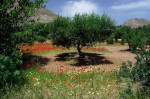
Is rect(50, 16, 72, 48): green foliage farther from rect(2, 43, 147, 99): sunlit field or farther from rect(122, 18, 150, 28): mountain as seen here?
rect(122, 18, 150, 28): mountain

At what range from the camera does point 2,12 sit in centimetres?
434

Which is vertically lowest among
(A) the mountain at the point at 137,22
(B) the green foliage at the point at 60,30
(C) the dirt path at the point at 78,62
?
(C) the dirt path at the point at 78,62

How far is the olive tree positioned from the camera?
9992 mm

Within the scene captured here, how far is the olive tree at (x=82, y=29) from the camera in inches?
393

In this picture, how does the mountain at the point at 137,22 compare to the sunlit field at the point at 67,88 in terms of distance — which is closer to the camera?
the sunlit field at the point at 67,88

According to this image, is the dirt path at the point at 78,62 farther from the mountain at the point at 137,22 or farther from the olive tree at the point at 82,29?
the mountain at the point at 137,22

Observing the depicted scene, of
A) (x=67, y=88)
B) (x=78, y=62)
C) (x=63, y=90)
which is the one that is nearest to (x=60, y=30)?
(x=78, y=62)

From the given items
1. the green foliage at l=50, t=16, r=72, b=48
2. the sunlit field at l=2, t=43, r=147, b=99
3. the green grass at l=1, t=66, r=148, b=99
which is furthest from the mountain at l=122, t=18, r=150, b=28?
the green grass at l=1, t=66, r=148, b=99

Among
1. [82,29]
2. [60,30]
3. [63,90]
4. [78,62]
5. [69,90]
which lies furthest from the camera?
[60,30]

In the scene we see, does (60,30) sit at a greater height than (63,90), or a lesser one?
greater

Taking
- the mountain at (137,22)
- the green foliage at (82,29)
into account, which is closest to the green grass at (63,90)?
the green foliage at (82,29)

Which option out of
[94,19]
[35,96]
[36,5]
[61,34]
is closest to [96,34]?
[94,19]

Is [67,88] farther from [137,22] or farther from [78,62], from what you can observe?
[137,22]

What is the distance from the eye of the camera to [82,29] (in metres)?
9.82
